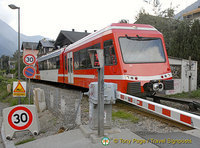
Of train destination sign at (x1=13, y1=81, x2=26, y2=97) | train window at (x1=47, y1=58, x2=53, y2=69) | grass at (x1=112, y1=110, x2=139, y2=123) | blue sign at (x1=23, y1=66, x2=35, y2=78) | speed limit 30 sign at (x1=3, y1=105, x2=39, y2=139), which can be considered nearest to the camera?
speed limit 30 sign at (x1=3, y1=105, x2=39, y2=139)

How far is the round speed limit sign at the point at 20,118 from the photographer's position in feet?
20.1

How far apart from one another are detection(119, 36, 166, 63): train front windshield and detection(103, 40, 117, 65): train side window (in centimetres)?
38

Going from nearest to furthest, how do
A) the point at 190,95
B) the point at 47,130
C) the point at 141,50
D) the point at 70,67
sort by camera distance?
the point at 47,130, the point at 141,50, the point at 190,95, the point at 70,67

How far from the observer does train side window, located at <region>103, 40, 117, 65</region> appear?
27.9 feet

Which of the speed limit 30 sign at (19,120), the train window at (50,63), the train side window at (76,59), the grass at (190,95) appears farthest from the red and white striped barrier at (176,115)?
the train window at (50,63)

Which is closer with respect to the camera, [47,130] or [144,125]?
[144,125]

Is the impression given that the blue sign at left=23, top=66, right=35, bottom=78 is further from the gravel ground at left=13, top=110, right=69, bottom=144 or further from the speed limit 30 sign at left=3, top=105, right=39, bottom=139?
the speed limit 30 sign at left=3, top=105, right=39, bottom=139

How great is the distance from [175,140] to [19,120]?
4222 millimetres

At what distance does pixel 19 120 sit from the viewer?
621 centimetres

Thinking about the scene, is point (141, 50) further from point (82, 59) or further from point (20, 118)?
point (20, 118)

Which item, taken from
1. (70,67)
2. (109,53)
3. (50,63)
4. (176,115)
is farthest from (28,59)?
(50,63)

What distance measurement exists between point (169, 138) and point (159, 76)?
4181 millimetres

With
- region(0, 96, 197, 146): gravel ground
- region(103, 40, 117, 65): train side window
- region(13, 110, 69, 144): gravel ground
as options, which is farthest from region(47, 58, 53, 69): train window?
region(0, 96, 197, 146): gravel ground

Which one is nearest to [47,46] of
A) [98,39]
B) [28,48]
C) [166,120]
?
[28,48]
